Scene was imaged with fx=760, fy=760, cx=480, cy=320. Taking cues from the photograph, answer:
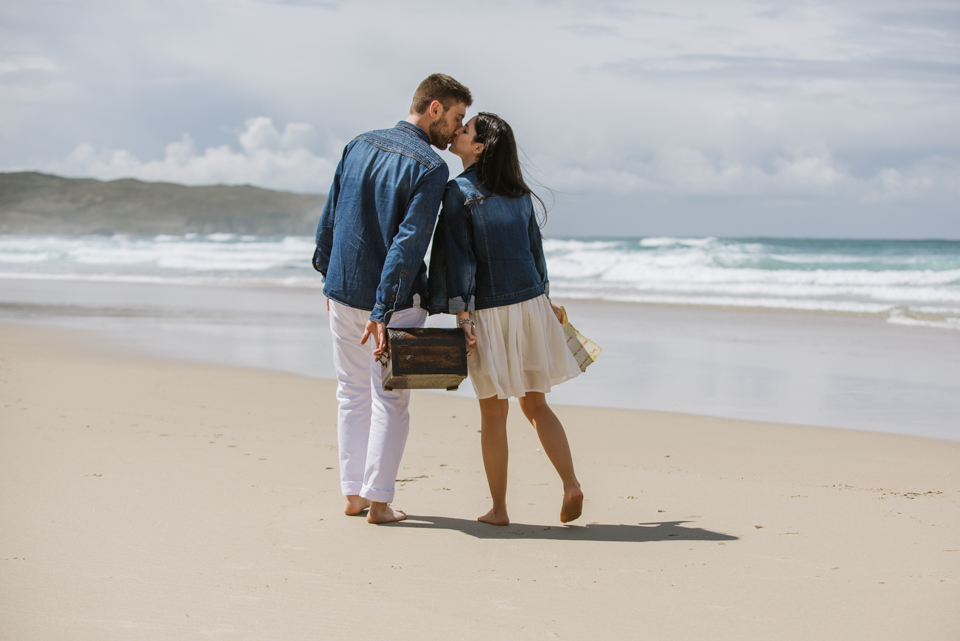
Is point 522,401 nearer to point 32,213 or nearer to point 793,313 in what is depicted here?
point 793,313

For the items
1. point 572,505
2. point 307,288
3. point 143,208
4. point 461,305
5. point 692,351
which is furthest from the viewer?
point 143,208

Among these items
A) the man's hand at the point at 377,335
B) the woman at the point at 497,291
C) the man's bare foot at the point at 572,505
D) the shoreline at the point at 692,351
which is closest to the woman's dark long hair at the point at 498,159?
the woman at the point at 497,291

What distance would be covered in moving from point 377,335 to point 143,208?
71.6m

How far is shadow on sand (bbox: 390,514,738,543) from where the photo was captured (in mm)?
3090

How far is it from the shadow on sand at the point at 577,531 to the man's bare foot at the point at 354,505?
0.20 m

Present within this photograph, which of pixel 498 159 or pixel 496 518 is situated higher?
pixel 498 159

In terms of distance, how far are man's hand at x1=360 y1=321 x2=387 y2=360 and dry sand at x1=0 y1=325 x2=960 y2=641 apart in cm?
75

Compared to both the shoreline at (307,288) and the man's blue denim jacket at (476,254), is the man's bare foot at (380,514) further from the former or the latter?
the shoreline at (307,288)

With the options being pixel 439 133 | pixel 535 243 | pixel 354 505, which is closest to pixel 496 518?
pixel 354 505

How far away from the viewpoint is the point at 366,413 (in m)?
3.37

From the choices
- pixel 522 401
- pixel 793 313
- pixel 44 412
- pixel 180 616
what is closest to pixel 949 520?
pixel 522 401

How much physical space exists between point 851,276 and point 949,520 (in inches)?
784

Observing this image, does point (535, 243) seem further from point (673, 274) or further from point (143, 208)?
point (143, 208)

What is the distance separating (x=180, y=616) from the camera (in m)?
2.22
